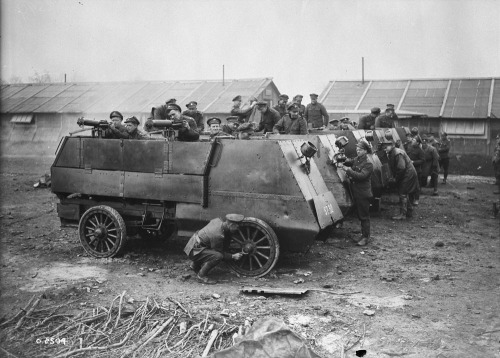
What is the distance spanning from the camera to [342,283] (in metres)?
6.94

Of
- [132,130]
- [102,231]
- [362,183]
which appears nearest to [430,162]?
[362,183]

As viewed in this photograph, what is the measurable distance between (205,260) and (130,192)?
1.98 m

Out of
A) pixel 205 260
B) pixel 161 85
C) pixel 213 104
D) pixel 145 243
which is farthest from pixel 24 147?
pixel 205 260

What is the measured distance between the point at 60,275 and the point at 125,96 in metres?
20.1

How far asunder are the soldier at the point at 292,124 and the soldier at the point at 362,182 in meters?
1.91

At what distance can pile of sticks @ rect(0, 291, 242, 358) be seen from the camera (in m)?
4.73

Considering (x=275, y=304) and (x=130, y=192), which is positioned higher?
(x=130, y=192)

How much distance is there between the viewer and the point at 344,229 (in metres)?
10.6

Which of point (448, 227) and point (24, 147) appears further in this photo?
point (24, 147)

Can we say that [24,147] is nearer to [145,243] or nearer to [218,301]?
[145,243]

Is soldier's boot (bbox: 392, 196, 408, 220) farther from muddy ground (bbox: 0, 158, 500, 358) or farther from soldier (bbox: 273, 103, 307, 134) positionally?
soldier (bbox: 273, 103, 307, 134)

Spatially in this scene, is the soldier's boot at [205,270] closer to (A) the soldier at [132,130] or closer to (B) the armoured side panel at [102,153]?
(B) the armoured side panel at [102,153]

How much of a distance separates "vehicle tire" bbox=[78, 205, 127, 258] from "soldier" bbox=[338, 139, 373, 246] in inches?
169

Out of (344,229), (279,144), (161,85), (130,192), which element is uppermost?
(161,85)
